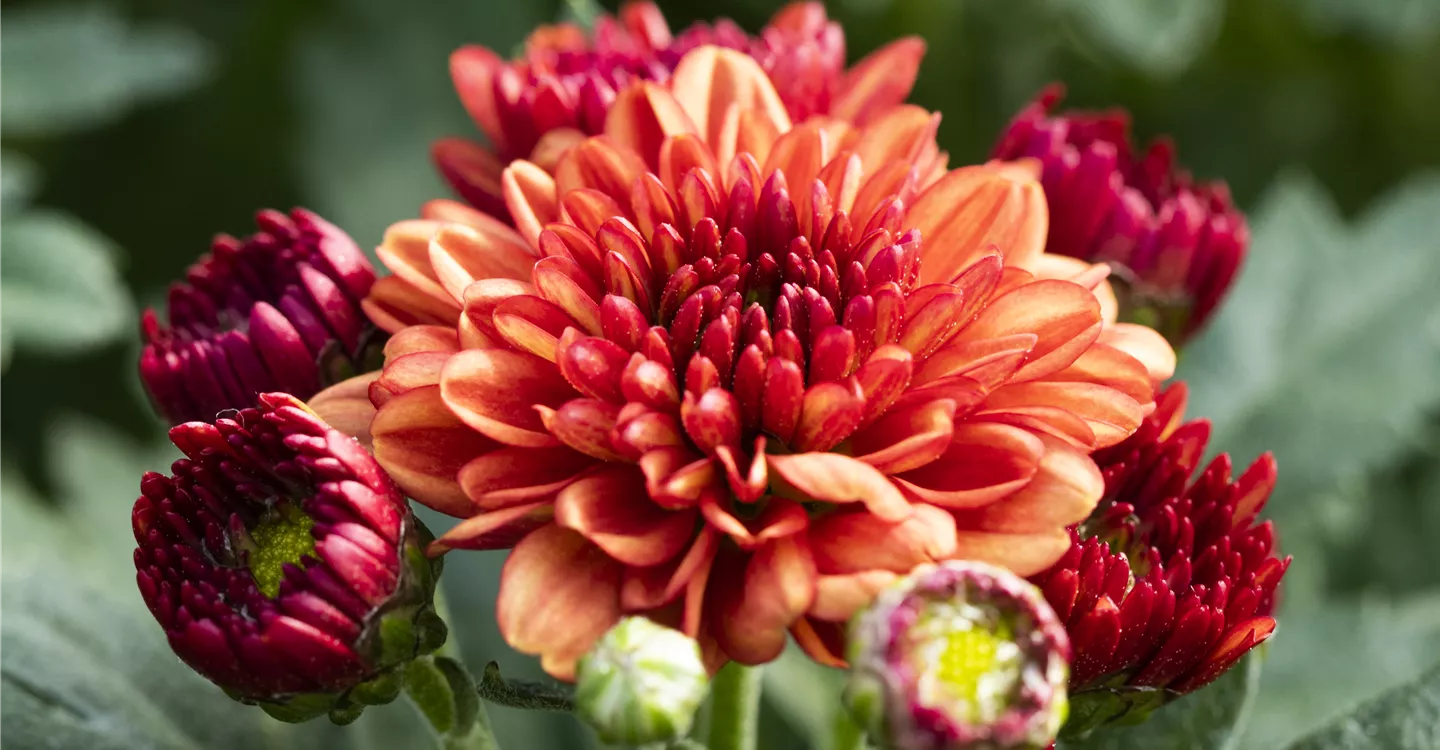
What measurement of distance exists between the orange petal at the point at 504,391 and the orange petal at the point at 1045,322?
20 cm

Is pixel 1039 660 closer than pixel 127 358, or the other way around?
pixel 1039 660

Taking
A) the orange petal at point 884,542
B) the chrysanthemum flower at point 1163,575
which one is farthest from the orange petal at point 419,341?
the chrysanthemum flower at point 1163,575

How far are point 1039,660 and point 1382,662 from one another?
2.32 ft

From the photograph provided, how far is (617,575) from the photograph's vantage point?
636mm

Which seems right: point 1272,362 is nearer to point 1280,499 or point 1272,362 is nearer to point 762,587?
point 1280,499

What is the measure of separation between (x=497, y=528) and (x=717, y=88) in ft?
1.07

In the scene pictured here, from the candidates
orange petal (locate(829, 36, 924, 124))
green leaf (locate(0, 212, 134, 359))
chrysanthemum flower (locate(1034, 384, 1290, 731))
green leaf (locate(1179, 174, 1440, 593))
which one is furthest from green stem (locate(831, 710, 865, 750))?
green leaf (locate(0, 212, 134, 359))

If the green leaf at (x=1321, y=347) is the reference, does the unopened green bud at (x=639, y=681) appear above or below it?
above

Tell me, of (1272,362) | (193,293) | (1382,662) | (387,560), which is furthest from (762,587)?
(1272,362)

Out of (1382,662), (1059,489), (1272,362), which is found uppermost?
(1059,489)

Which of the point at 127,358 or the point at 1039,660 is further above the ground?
the point at 1039,660

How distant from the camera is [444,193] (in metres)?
1.55

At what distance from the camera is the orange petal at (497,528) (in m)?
Answer: 0.60

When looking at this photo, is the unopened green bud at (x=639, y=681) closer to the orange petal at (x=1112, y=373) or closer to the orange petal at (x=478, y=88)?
the orange petal at (x=1112, y=373)
